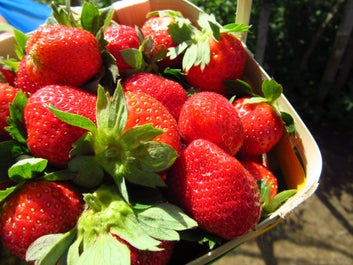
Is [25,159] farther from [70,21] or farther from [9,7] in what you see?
[9,7]

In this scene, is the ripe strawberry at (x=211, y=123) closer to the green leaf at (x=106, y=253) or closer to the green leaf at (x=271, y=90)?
the green leaf at (x=271, y=90)

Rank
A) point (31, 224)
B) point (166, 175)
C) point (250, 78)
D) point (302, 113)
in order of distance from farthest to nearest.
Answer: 1. point (302, 113)
2. point (250, 78)
3. point (166, 175)
4. point (31, 224)

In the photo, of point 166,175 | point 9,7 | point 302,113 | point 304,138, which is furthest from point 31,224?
point 302,113

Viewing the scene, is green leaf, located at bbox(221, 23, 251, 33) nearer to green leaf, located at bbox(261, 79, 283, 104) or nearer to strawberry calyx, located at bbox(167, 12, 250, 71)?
strawberry calyx, located at bbox(167, 12, 250, 71)

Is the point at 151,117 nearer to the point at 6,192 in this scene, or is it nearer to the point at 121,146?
the point at 121,146

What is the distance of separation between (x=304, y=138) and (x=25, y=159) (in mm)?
574

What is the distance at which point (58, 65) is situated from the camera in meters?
0.85

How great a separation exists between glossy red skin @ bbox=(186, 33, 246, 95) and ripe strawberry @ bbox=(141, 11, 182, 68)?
6 centimetres

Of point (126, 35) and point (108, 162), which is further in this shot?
point (126, 35)

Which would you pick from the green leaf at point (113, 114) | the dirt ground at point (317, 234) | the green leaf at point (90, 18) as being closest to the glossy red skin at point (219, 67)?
the green leaf at point (90, 18)

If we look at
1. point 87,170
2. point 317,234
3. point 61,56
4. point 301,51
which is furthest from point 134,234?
point 301,51

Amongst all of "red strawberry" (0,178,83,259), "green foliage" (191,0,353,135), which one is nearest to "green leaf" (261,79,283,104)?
"red strawberry" (0,178,83,259)

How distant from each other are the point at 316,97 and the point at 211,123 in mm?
1827

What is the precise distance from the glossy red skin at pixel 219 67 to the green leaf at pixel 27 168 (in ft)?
1.42
